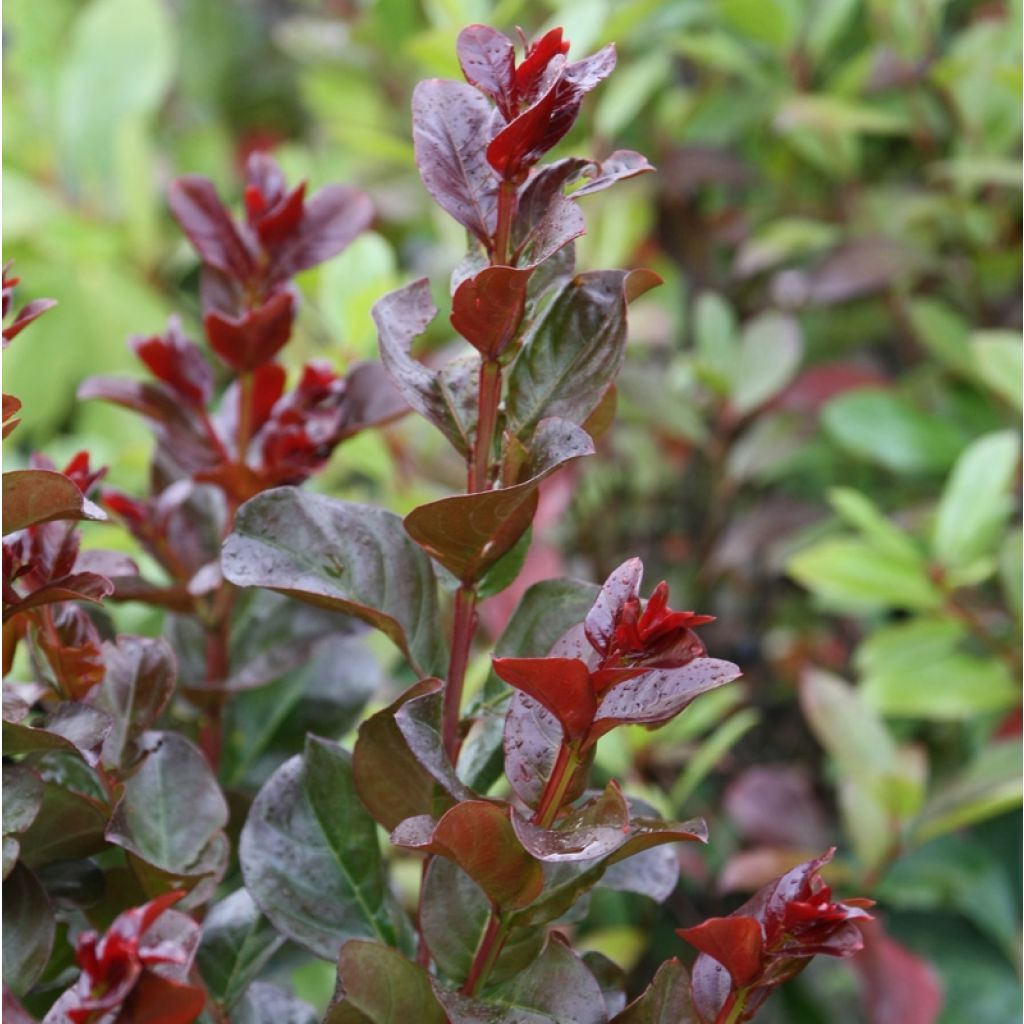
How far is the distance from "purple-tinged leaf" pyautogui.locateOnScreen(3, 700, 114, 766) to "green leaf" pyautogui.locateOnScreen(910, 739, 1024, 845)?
53 centimetres

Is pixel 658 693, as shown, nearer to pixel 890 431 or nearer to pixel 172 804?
pixel 172 804

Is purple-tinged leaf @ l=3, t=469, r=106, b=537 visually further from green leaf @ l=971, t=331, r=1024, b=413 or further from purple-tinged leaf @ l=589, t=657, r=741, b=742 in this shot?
green leaf @ l=971, t=331, r=1024, b=413

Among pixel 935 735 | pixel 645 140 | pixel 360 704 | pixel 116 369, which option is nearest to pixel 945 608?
pixel 935 735

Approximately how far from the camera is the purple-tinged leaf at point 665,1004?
43cm

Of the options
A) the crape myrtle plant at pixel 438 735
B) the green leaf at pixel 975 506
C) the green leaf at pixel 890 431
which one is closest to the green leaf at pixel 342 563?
the crape myrtle plant at pixel 438 735

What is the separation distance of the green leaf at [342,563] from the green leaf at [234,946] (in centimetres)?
12

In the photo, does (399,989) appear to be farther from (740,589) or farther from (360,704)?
(740,589)

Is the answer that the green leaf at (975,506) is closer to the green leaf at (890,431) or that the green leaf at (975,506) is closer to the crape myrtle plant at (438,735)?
the green leaf at (890,431)

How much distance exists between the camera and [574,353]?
0.46 metres

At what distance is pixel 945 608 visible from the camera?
92 cm

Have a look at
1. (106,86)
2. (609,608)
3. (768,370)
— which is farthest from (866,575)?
(106,86)

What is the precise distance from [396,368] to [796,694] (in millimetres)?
830

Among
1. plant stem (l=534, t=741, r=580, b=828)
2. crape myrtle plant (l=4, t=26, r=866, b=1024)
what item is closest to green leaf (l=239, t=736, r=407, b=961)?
crape myrtle plant (l=4, t=26, r=866, b=1024)

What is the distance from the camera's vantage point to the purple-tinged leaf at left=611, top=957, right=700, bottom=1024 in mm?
425
